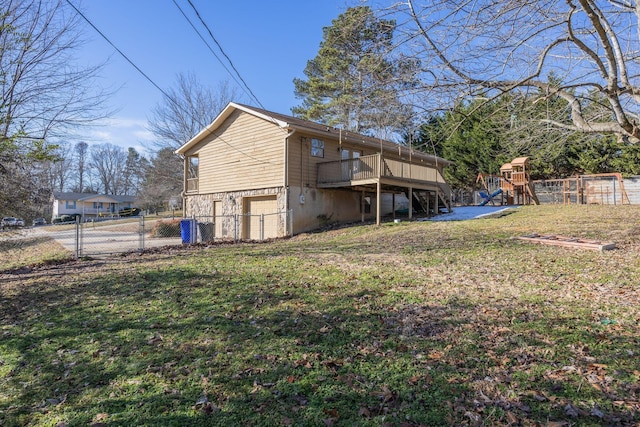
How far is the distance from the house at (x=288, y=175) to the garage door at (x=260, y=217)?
0.04 m

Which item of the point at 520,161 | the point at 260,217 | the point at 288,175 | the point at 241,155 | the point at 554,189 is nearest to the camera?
the point at 288,175

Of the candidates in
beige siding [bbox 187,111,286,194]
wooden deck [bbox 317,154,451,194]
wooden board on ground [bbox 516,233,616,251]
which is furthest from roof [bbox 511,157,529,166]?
beige siding [bbox 187,111,286,194]

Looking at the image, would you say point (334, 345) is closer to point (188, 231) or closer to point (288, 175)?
point (288, 175)

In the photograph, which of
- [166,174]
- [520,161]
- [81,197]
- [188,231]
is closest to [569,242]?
[188,231]

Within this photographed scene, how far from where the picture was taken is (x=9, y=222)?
8.16m

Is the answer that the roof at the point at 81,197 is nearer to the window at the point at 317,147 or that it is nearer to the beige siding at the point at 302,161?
the window at the point at 317,147

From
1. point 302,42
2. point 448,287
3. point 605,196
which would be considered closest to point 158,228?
point 302,42

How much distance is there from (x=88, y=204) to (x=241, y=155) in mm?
46700

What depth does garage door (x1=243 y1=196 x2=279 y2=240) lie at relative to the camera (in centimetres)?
1592

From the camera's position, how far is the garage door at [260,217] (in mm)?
15922

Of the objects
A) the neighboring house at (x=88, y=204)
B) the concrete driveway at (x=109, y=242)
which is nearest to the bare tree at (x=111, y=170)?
the neighboring house at (x=88, y=204)

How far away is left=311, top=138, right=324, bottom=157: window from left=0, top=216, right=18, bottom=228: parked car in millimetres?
10610

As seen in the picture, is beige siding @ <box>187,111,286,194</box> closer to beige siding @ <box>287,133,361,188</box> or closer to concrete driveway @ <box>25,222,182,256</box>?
beige siding @ <box>287,133,361,188</box>

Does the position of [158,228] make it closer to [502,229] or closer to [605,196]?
[502,229]
